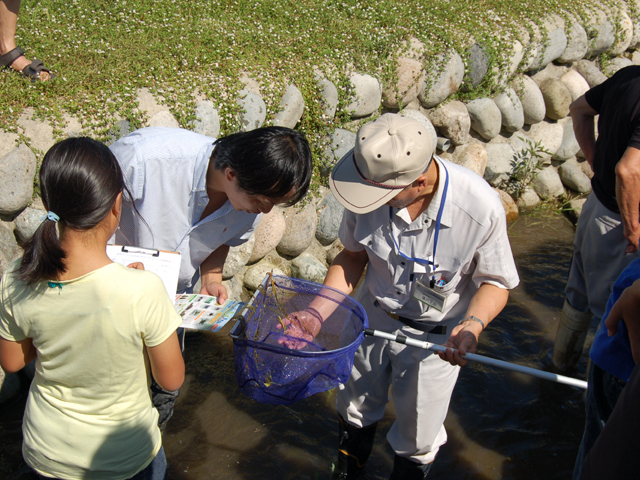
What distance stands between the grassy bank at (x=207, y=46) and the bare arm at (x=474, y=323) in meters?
2.43

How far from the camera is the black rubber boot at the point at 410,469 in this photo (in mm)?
2410

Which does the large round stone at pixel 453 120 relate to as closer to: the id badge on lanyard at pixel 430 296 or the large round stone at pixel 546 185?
the large round stone at pixel 546 185

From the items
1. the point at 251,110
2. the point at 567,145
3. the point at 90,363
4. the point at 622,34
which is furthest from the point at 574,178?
the point at 90,363

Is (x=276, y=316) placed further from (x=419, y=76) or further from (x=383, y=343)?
(x=419, y=76)

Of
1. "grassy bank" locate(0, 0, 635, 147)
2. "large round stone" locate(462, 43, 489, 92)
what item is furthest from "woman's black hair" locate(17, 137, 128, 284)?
"large round stone" locate(462, 43, 489, 92)

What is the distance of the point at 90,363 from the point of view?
4.76 feet

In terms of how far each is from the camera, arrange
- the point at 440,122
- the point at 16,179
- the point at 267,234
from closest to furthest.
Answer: the point at 16,179
the point at 267,234
the point at 440,122

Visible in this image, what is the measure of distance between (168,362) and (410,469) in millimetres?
1459

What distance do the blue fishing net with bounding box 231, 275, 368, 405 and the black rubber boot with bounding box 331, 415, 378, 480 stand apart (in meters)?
0.68

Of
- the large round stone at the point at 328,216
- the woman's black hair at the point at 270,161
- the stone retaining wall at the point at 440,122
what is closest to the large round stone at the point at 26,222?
the stone retaining wall at the point at 440,122

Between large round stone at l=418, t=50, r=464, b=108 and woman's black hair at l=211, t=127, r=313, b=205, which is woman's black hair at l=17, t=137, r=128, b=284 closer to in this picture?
woman's black hair at l=211, t=127, r=313, b=205

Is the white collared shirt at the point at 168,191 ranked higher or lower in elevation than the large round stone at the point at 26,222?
higher

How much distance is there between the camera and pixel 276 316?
2.16 metres

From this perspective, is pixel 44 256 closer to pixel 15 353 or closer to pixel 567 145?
pixel 15 353
